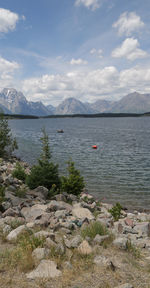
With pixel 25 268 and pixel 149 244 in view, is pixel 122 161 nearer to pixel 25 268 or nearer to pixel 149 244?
pixel 149 244

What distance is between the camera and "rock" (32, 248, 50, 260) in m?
5.84

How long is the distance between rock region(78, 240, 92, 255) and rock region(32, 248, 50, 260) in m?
0.98

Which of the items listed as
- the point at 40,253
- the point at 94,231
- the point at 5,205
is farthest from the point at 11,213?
the point at 94,231

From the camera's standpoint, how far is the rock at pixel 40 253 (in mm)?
5836

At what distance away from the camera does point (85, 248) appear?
20.3 feet

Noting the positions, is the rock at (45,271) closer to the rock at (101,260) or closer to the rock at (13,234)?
the rock at (101,260)

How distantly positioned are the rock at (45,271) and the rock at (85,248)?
97 centimetres

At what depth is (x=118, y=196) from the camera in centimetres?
2102

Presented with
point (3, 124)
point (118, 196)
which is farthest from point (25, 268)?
point (3, 124)

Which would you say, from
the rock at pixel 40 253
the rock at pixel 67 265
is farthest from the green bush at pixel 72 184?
the rock at pixel 67 265

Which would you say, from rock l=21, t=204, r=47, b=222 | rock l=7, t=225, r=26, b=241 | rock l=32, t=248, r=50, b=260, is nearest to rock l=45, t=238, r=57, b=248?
rock l=32, t=248, r=50, b=260

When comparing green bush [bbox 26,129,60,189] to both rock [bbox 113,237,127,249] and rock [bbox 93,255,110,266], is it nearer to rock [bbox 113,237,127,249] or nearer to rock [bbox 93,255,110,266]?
rock [bbox 113,237,127,249]

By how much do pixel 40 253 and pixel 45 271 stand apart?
0.66 metres

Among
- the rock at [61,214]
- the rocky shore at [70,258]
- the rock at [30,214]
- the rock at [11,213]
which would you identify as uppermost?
the rocky shore at [70,258]
